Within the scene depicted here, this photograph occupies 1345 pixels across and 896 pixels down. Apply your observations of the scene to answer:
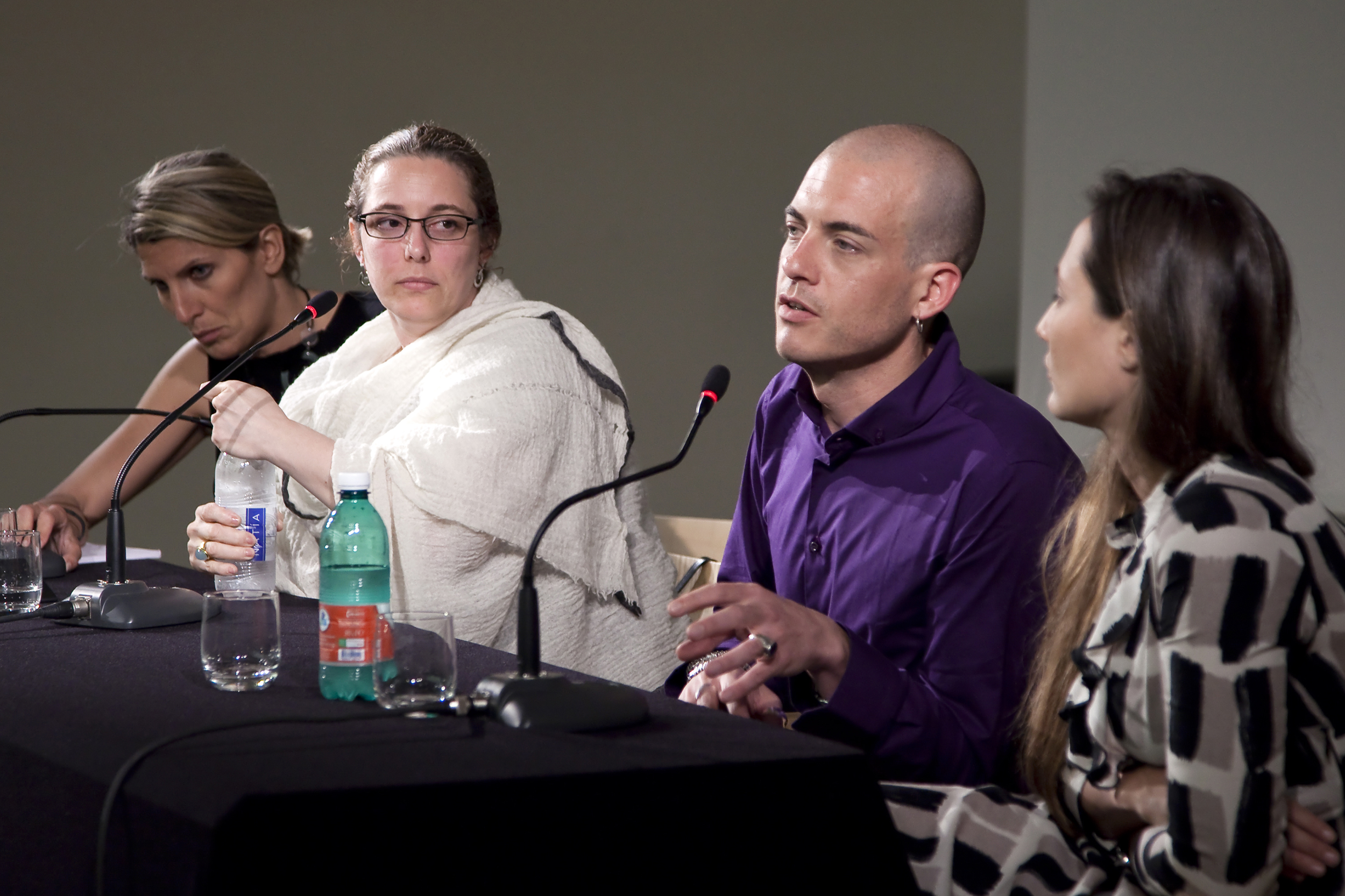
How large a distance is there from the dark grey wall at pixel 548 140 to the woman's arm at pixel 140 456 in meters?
1.43

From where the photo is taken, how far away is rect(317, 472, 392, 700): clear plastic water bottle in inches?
43.1

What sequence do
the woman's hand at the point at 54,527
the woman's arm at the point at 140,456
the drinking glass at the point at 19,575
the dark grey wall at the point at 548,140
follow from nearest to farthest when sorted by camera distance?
the drinking glass at the point at 19,575 → the woman's hand at the point at 54,527 → the woman's arm at the point at 140,456 → the dark grey wall at the point at 548,140

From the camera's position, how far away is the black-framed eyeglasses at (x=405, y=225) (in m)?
1.96

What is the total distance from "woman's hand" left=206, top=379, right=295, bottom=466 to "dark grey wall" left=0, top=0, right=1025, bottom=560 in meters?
2.43

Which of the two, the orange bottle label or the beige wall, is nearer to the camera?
the orange bottle label

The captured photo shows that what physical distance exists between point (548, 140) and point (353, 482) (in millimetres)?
3242

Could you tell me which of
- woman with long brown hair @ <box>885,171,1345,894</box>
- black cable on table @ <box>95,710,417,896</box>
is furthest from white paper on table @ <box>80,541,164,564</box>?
woman with long brown hair @ <box>885,171,1345,894</box>

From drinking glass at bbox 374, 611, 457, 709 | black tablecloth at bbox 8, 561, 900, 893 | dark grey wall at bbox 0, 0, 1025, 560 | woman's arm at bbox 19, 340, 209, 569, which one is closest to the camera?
black tablecloth at bbox 8, 561, 900, 893

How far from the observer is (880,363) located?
1562 millimetres

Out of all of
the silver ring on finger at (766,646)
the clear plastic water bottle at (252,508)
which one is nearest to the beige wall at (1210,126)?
the silver ring on finger at (766,646)

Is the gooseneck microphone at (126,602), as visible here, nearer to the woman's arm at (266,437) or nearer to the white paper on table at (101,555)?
the woman's arm at (266,437)

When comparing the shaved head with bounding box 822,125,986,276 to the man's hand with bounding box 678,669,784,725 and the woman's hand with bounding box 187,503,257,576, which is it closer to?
the man's hand with bounding box 678,669,784,725

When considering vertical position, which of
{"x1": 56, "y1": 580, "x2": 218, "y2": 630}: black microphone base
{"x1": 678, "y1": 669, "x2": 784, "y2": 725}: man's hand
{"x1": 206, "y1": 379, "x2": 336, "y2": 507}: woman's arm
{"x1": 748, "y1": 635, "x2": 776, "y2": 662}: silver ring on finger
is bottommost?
{"x1": 678, "y1": 669, "x2": 784, "y2": 725}: man's hand

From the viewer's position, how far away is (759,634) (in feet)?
3.89
